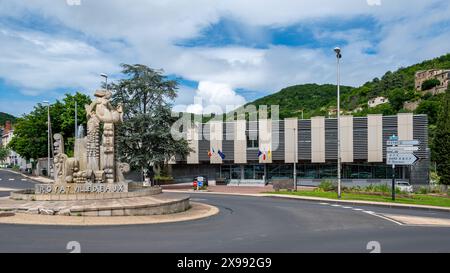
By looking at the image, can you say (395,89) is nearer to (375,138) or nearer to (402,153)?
(375,138)

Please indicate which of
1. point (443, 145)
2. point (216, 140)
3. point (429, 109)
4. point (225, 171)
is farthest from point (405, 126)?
point (429, 109)

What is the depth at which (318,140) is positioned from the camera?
46469 millimetres

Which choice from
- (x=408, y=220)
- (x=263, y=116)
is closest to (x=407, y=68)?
(x=263, y=116)

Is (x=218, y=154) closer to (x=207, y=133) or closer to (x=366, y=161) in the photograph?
(x=207, y=133)

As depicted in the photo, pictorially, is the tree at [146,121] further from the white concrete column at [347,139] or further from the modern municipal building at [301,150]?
the white concrete column at [347,139]

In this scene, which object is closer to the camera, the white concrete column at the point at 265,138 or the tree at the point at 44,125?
the white concrete column at the point at 265,138

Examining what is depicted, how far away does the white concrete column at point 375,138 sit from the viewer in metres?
44.2

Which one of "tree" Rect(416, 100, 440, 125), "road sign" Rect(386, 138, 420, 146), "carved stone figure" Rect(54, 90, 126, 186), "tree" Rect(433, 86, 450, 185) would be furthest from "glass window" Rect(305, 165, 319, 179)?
"tree" Rect(416, 100, 440, 125)

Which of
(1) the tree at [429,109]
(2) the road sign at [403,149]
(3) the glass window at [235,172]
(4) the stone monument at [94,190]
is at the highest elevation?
(1) the tree at [429,109]

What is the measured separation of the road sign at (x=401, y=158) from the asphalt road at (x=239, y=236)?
959 centimetres

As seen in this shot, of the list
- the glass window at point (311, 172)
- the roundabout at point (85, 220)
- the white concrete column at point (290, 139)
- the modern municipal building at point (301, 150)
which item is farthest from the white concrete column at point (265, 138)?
the roundabout at point (85, 220)
